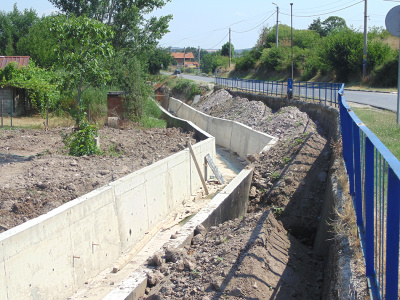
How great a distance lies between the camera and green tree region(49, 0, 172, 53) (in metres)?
32.9

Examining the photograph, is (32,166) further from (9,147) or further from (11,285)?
(11,285)

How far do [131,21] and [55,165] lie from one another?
2342 cm

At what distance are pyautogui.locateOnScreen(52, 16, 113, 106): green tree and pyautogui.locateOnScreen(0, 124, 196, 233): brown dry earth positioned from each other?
2.36 metres

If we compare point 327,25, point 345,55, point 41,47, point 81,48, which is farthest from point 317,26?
point 81,48

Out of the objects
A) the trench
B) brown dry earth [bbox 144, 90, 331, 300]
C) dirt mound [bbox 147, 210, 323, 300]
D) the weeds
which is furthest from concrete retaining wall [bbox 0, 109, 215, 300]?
the weeds

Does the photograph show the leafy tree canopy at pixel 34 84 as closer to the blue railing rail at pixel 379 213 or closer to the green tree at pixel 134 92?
the green tree at pixel 134 92

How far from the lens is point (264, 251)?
5.79 meters

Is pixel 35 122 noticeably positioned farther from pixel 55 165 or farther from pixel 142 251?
pixel 142 251

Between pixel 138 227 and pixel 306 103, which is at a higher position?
pixel 306 103

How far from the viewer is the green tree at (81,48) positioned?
1301cm

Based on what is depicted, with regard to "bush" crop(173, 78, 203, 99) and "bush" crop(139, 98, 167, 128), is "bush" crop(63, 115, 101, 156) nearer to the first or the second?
"bush" crop(139, 98, 167, 128)

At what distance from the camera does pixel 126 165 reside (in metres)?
12.3

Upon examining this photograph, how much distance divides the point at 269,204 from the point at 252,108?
16.3 m

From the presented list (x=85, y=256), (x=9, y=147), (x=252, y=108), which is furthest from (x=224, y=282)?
(x=252, y=108)
